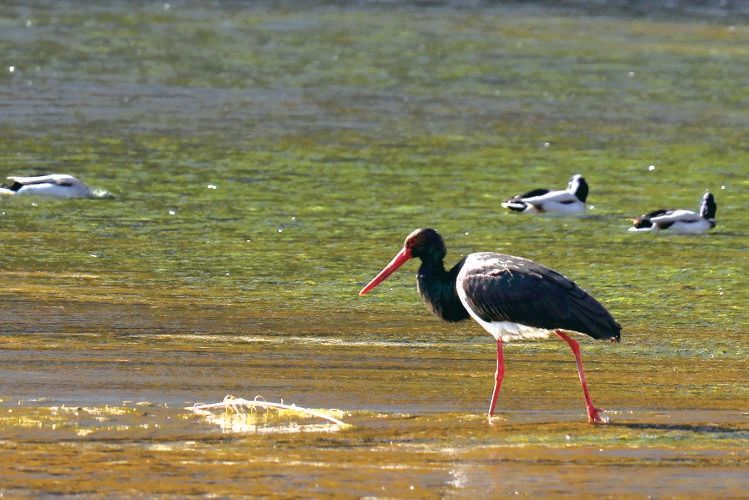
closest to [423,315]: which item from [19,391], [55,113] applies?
[19,391]

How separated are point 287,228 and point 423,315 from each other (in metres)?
4.03

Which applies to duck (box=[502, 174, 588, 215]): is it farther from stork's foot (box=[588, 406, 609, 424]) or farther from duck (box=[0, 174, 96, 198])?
stork's foot (box=[588, 406, 609, 424])

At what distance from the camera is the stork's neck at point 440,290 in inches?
405

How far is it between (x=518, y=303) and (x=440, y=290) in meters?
0.84

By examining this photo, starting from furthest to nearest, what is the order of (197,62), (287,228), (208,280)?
1. (197,62)
2. (287,228)
3. (208,280)

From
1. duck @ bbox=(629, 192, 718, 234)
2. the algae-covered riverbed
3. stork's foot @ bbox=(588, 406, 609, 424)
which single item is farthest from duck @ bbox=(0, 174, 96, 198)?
stork's foot @ bbox=(588, 406, 609, 424)

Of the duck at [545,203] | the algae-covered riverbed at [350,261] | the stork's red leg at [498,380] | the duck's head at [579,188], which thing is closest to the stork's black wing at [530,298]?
the stork's red leg at [498,380]

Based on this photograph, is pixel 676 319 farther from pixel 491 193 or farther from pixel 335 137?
pixel 335 137

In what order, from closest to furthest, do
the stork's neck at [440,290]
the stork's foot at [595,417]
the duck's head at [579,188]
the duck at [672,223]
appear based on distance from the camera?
1. the stork's foot at [595,417]
2. the stork's neck at [440,290]
3. the duck at [672,223]
4. the duck's head at [579,188]

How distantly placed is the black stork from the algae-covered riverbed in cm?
38

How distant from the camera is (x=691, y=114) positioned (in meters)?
25.7

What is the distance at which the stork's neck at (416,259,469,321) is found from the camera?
1029cm

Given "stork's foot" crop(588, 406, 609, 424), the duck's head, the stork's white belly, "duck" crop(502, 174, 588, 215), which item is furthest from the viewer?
the duck's head

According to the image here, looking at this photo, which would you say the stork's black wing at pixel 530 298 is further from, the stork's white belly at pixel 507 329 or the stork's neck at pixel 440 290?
the stork's neck at pixel 440 290
